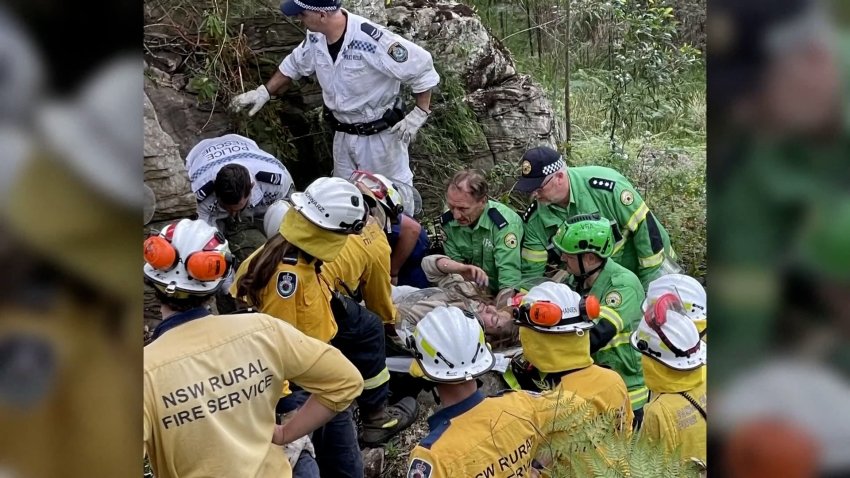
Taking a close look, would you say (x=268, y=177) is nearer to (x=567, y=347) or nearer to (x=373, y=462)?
(x=373, y=462)

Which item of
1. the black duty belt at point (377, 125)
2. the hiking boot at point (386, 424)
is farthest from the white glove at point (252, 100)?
the hiking boot at point (386, 424)

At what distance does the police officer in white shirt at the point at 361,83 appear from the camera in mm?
6188

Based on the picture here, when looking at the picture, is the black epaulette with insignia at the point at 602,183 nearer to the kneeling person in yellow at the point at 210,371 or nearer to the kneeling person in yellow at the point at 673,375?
the kneeling person in yellow at the point at 673,375

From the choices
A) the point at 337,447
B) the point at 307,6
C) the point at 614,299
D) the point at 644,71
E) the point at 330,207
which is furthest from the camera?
the point at 644,71

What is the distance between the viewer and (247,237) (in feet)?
18.7

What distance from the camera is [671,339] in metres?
3.35

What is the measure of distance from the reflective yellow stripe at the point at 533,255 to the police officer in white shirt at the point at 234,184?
1422 mm

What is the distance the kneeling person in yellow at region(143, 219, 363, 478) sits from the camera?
8.37 ft

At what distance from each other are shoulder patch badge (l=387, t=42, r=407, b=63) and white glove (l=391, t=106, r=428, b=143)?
36 cm

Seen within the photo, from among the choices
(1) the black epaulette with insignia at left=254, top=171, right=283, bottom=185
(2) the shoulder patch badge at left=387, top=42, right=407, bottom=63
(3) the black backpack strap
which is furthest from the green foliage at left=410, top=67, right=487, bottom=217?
(3) the black backpack strap

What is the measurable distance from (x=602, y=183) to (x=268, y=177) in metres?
1.89
